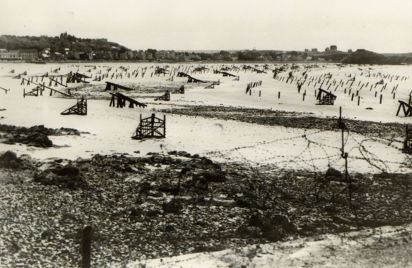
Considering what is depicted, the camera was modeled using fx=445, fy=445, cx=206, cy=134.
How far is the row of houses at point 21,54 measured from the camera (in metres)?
151

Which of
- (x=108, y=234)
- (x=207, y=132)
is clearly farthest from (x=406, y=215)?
(x=207, y=132)

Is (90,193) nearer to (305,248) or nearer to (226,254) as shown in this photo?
(226,254)

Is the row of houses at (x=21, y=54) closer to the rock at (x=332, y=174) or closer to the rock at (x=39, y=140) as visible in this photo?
the rock at (x=39, y=140)

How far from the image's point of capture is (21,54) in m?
156

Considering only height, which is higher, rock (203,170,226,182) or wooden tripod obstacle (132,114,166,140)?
wooden tripod obstacle (132,114,166,140)

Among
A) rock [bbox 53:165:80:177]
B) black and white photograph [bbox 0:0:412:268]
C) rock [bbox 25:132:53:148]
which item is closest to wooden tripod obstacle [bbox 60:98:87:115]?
black and white photograph [bbox 0:0:412:268]

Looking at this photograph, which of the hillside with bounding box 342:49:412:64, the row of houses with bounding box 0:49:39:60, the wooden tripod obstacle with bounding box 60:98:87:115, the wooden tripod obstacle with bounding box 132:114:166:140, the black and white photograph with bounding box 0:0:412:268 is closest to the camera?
the black and white photograph with bounding box 0:0:412:268

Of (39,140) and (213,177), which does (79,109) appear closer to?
(39,140)

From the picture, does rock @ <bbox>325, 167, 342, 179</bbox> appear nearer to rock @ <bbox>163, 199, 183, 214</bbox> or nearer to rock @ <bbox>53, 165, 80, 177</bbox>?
rock @ <bbox>163, 199, 183, 214</bbox>

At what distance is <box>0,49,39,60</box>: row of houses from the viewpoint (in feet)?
496

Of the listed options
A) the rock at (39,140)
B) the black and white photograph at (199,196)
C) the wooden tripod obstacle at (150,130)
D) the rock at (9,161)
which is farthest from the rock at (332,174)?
the rock at (39,140)

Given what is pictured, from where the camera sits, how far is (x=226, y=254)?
10914 millimetres

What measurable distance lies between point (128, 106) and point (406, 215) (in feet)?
98.4

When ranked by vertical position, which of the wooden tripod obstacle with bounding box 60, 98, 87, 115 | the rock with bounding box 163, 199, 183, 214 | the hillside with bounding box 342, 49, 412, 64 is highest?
the hillside with bounding box 342, 49, 412, 64
